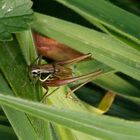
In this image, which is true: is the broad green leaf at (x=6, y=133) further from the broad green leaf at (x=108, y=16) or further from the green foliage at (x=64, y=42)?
the broad green leaf at (x=108, y=16)

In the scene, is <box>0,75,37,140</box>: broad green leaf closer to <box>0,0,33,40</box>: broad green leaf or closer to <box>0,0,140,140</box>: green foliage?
<box>0,0,140,140</box>: green foliage

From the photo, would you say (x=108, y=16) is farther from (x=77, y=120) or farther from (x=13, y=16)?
(x=77, y=120)

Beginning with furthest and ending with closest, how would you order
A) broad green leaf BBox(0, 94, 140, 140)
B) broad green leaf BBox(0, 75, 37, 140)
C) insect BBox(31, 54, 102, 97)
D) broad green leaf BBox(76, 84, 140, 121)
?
broad green leaf BBox(76, 84, 140, 121), insect BBox(31, 54, 102, 97), broad green leaf BBox(0, 75, 37, 140), broad green leaf BBox(0, 94, 140, 140)

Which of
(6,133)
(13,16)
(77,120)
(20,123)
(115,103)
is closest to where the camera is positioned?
(77,120)

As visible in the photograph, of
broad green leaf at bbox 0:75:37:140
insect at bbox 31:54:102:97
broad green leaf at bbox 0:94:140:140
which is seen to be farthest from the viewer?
insect at bbox 31:54:102:97

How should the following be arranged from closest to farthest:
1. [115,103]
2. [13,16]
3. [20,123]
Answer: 1. [20,123]
2. [13,16]
3. [115,103]

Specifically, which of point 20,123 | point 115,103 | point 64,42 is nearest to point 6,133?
point 20,123

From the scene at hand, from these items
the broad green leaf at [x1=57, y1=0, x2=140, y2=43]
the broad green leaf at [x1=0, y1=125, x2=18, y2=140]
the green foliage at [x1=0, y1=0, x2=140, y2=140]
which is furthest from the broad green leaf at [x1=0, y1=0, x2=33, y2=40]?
the broad green leaf at [x1=0, y1=125, x2=18, y2=140]
